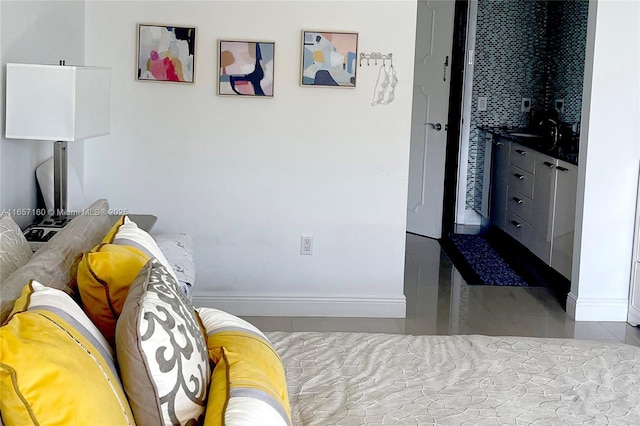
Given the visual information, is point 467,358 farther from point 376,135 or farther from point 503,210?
point 503,210

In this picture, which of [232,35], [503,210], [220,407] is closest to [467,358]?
[220,407]

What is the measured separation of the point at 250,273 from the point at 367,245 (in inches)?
26.7

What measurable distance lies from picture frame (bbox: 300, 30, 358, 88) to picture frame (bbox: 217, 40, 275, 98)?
0.18 meters

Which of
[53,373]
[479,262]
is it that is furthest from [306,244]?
[53,373]

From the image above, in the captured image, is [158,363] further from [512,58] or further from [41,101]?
[512,58]

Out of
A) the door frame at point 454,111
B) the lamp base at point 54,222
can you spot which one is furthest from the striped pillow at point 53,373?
the door frame at point 454,111

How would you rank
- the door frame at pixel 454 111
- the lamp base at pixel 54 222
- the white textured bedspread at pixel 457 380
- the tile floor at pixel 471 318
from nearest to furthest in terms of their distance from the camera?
the white textured bedspread at pixel 457 380, the lamp base at pixel 54 222, the tile floor at pixel 471 318, the door frame at pixel 454 111

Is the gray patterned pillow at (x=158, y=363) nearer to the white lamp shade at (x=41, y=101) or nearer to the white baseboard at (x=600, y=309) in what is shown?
the white lamp shade at (x=41, y=101)


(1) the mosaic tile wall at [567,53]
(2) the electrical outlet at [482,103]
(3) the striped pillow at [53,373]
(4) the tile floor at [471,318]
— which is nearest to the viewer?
(3) the striped pillow at [53,373]

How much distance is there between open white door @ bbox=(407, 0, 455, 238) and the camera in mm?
6961

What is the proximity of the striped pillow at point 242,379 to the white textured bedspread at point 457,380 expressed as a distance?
0.24 m

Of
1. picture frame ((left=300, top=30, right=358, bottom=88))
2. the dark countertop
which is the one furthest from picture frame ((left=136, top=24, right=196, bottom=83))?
the dark countertop

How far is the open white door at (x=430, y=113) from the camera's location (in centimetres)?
696

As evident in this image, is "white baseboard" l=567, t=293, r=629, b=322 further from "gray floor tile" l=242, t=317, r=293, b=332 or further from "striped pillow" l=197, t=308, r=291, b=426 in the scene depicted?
"striped pillow" l=197, t=308, r=291, b=426
